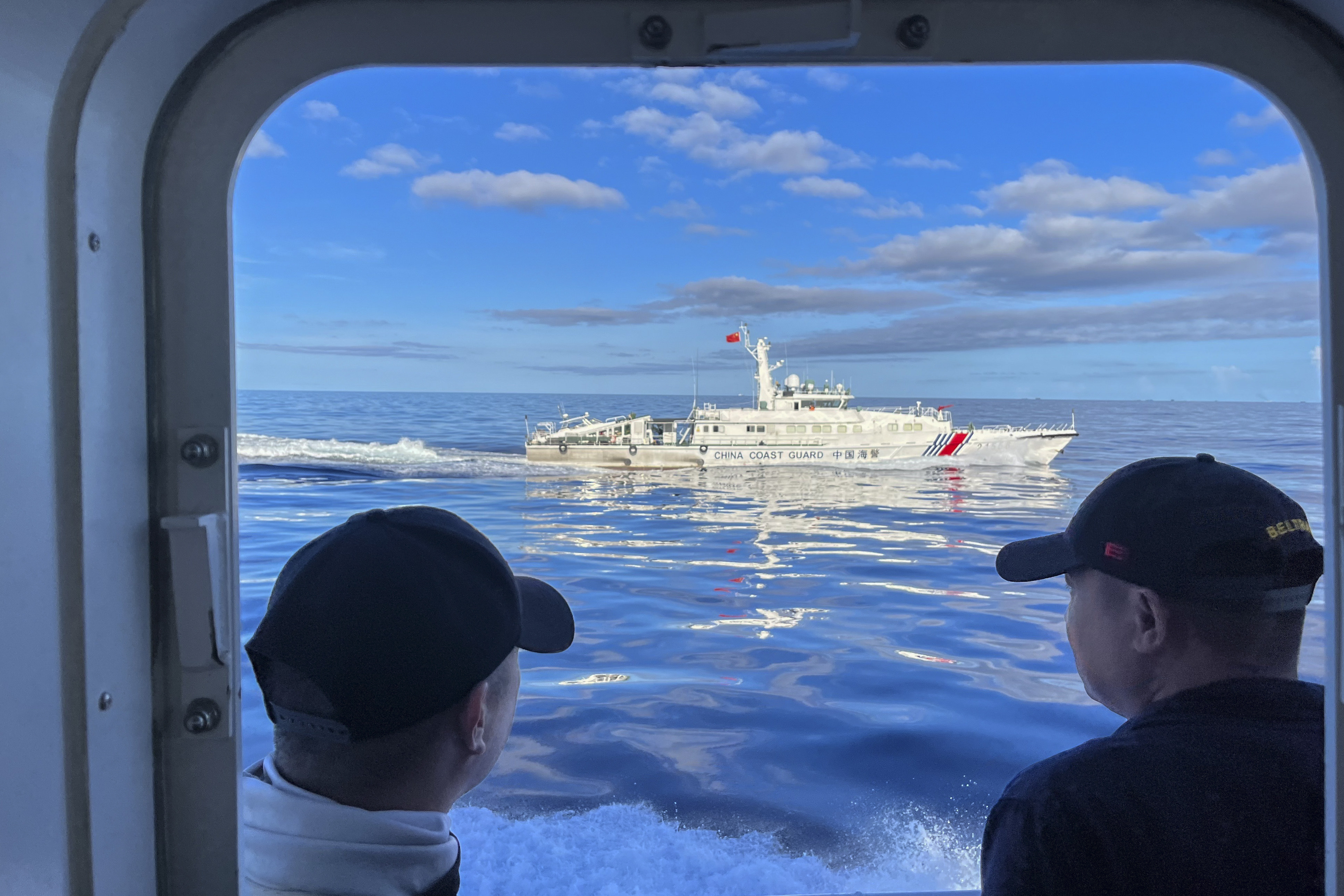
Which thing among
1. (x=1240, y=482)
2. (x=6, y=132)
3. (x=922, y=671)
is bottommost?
(x=922, y=671)

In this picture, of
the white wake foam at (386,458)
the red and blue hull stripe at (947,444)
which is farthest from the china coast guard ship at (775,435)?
the white wake foam at (386,458)

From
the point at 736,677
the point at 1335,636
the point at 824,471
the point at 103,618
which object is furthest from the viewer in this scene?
the point at 824,471

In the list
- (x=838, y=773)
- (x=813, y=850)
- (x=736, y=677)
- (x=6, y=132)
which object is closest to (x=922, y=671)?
(x=736, y=677)

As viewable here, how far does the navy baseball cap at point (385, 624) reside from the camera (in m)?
0.83

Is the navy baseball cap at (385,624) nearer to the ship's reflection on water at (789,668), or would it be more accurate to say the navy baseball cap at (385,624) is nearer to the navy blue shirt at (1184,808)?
the navy blue shirt at (1184,808)

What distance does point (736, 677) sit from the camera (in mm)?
8570

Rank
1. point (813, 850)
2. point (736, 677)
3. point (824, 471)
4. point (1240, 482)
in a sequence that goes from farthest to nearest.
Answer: point (824, 471), point (736, 677), point (813, 850), point (1240, 482)

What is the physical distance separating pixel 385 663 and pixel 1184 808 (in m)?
0.78

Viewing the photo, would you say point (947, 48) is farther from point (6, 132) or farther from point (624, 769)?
point (624, 769)

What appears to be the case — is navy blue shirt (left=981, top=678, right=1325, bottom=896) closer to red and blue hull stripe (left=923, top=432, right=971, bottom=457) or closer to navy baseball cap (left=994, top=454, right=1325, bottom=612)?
navy baseball cap (left=994, top=454, right=1325, bottom=612)

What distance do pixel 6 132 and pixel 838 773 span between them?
19.1 feet

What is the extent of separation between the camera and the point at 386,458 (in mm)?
32438

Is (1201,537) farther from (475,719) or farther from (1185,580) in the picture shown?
(475,719)

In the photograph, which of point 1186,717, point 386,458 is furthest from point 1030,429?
point 1186,717
